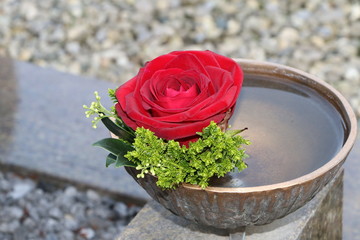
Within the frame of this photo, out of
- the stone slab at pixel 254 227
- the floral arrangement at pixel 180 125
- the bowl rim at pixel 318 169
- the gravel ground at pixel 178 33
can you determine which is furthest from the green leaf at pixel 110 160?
the gravel ground at pixel 178 33

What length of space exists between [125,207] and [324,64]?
5.17 ft

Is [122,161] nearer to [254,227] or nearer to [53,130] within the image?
[254,227]

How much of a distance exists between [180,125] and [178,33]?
2.63m

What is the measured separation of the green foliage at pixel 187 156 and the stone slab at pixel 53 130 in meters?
1.16

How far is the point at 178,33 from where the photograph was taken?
3.82 metres

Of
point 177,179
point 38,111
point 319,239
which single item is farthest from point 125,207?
point 177,179

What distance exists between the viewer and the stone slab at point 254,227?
5.28 ft

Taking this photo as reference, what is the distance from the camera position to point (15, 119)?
9.11 feet

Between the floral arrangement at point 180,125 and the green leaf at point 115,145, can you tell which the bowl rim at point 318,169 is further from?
the green leaf at point 115,145

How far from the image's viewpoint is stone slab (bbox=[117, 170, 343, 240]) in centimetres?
161

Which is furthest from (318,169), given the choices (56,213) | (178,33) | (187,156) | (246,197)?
(178,33)

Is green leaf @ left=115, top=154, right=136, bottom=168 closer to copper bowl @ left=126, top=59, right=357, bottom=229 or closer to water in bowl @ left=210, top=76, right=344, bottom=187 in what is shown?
copper bowl @ left=126, top=59, right=357, bottom=229

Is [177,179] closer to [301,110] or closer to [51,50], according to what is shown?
[301,110]

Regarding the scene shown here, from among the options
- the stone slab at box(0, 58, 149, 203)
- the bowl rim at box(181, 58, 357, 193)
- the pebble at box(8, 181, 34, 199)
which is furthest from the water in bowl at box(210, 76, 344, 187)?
the pebble at box(8, 181, 34, 199)
